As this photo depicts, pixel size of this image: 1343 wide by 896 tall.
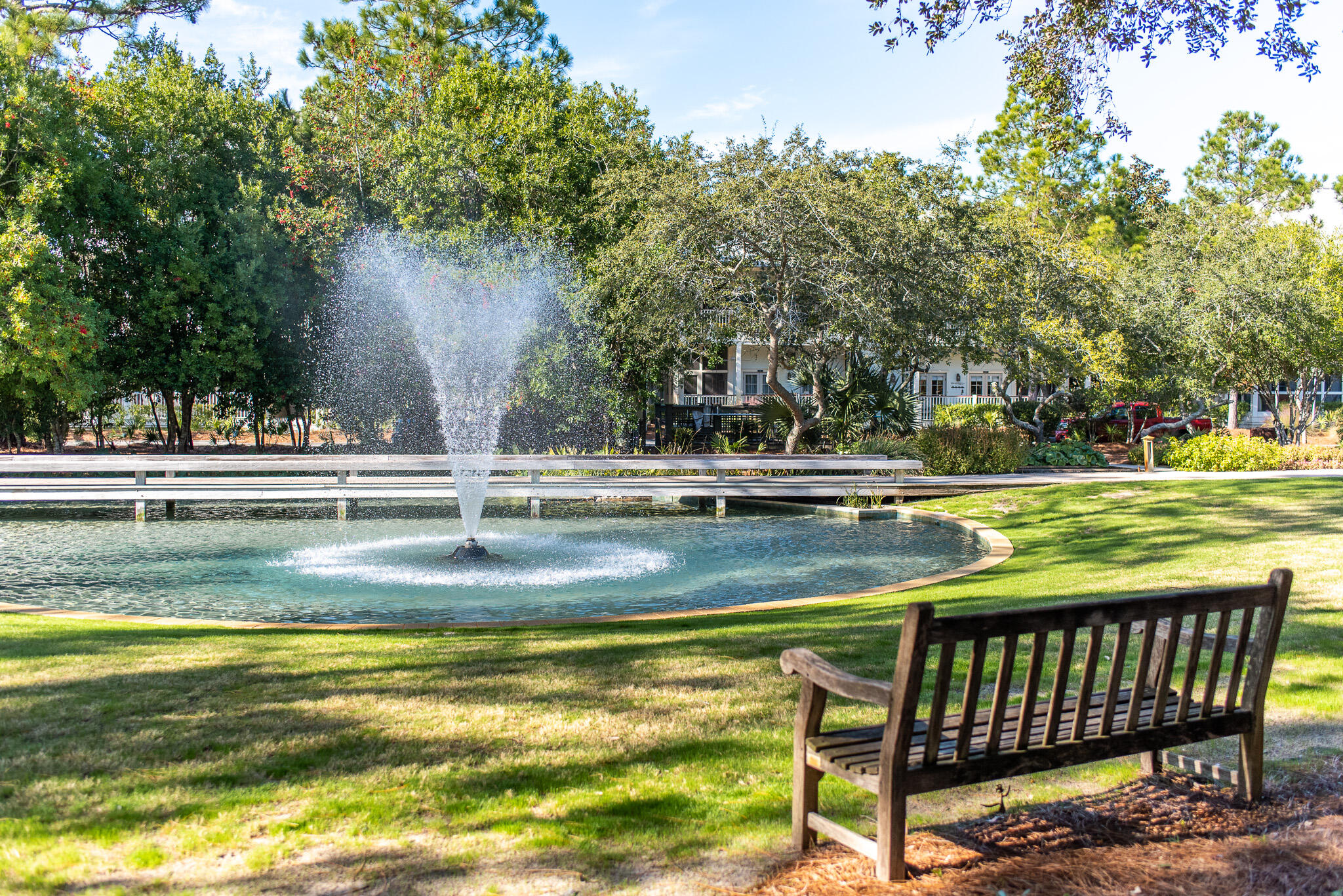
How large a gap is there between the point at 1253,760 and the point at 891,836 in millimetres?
1716

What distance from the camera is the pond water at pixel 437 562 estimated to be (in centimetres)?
873

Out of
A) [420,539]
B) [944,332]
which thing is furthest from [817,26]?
[944,332]

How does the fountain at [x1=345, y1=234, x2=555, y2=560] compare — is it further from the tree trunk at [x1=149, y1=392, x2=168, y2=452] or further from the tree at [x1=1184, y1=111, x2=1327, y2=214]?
the tree at [x1=1184, y1=111, x2=1327, y2=214]

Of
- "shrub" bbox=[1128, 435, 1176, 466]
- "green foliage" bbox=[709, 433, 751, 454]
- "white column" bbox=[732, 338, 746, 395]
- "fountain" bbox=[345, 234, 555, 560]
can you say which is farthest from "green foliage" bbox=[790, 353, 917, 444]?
"white column" bbox=[732, 338, 746, 395]

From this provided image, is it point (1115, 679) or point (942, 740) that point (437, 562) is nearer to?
point (942, 740)

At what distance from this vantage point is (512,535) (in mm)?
13570

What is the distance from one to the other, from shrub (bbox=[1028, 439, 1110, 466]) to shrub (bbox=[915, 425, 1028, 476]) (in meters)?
2.64

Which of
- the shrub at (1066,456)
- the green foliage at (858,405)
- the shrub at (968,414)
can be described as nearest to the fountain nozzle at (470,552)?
the green foliage at (858,405)

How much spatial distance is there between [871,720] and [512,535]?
31.5 ft

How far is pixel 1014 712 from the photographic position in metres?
3.85

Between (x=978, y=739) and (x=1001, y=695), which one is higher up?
(x=1001, y=695)

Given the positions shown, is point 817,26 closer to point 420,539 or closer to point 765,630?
point 765,630

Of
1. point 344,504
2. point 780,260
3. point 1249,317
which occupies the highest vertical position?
point 780,260

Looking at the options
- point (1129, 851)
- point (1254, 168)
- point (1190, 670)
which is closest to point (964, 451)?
point (1190, 670)
